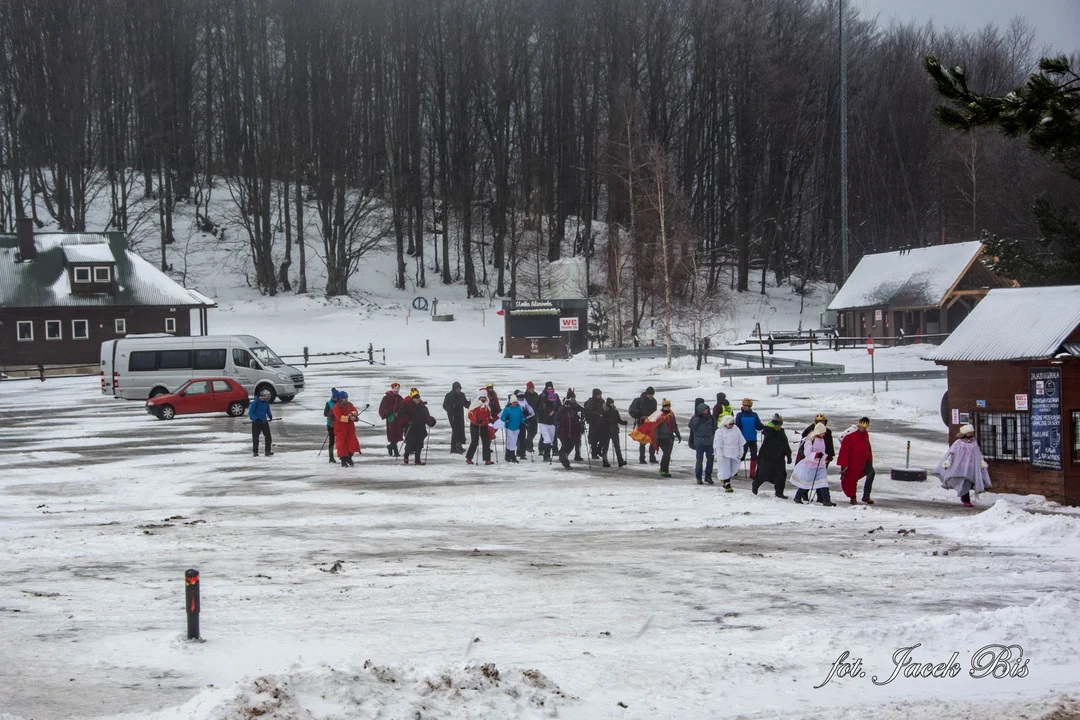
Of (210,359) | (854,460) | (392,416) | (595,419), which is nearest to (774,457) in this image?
(854,460)

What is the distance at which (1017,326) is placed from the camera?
22.5m

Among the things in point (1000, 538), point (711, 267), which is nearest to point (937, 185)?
point (711, 267)

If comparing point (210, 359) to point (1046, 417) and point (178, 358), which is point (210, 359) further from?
point (1046, 417)

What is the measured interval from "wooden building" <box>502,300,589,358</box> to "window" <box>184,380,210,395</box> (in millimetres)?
24500

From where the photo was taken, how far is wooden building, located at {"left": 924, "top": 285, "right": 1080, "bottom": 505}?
2066cm

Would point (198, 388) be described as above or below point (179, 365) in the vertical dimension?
below

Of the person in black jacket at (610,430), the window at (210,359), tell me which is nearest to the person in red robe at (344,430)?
the person in black jacket at (610,430)

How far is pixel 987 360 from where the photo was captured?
22.2 m

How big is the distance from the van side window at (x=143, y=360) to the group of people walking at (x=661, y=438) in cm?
1350

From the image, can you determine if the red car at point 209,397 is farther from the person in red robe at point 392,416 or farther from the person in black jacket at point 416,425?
the person in black jacket at point 416,425

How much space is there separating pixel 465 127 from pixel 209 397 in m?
49.9

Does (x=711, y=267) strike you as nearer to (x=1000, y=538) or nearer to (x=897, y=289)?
(x=897, y=289)

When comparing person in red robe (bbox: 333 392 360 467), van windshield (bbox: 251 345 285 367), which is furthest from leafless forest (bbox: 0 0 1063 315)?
person in red robe (bbox: 333 392 360 467)

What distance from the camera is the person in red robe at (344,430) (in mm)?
21623
